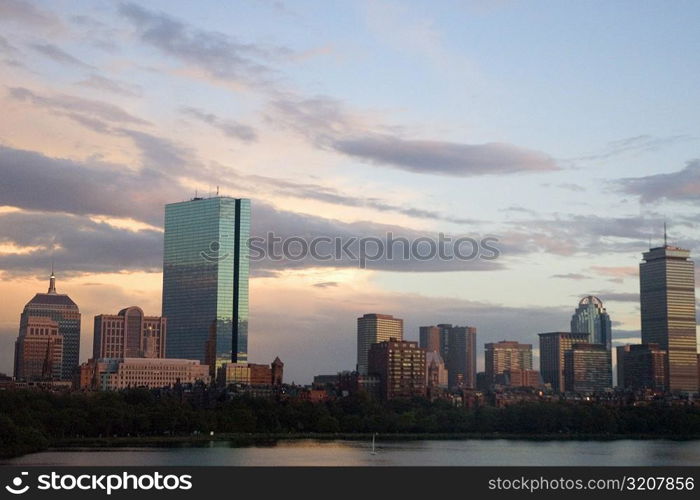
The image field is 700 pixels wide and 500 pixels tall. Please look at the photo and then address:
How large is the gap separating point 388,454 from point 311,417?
37.6 m

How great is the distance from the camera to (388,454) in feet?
323

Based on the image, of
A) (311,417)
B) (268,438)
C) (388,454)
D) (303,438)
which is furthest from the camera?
(311,417)

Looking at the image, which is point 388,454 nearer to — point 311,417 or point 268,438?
point 268,438

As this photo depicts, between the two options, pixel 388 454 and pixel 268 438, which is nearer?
pixel 388 454

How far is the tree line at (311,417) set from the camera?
4368 inches

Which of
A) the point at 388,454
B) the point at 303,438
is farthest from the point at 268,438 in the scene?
the point at 388,454

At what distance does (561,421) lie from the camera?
457 ft

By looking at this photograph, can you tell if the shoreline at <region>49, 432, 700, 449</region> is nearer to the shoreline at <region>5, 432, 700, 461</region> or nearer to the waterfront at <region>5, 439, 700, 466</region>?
the shoreline at <region>5, 432, 700, 461</region>

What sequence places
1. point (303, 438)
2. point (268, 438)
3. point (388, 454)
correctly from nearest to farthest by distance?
point (388, 454)
point (268, 438)
point (303, 438)

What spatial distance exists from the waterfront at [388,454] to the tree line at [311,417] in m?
9.28

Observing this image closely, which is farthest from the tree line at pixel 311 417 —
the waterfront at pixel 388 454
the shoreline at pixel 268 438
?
the waterfront at pixel 388 454

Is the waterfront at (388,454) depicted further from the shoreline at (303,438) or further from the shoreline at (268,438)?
the shoreline at (303,438)
